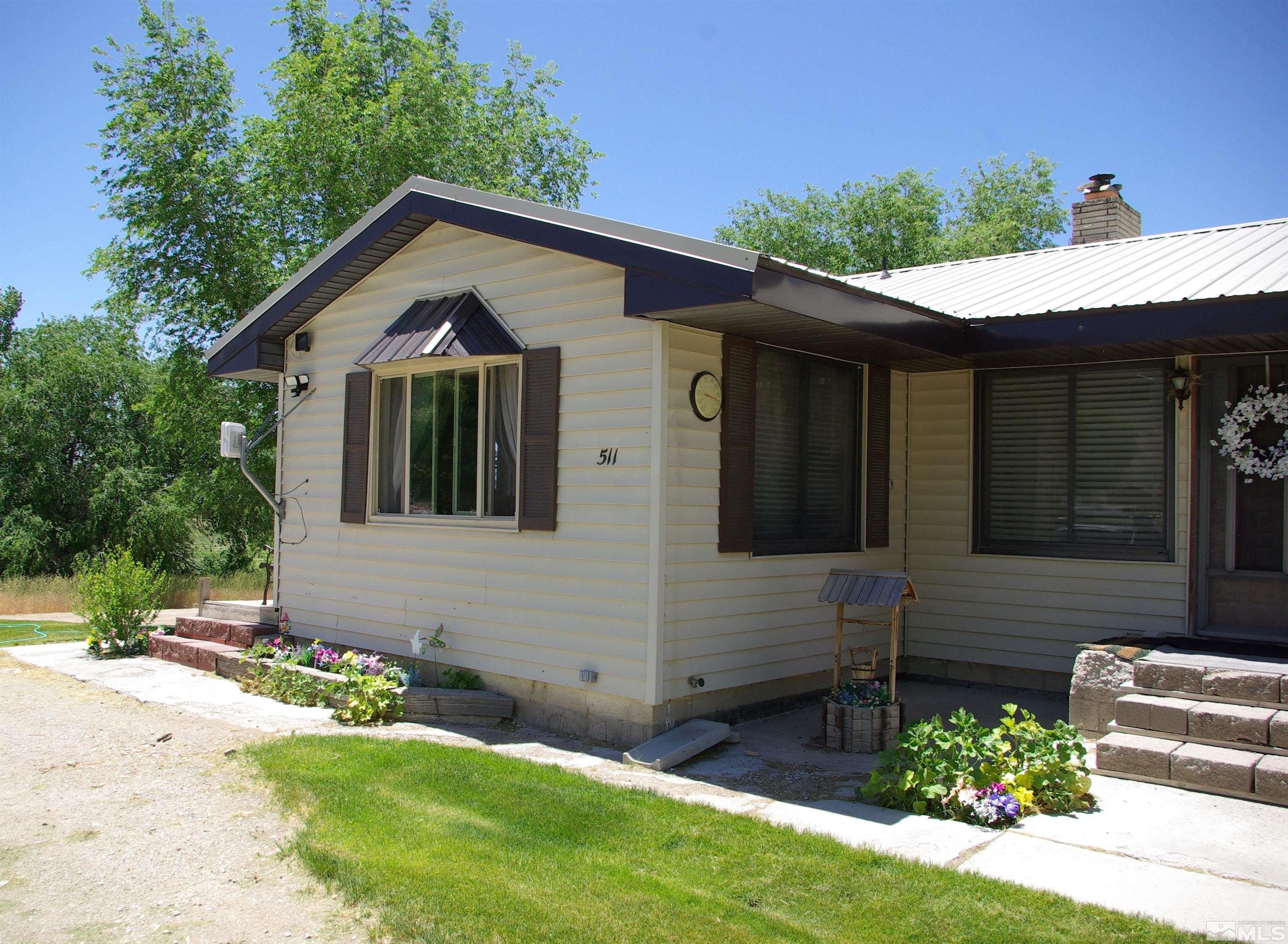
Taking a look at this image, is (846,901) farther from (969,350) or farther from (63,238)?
(63,238)

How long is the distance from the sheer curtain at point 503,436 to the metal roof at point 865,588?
2446 mm

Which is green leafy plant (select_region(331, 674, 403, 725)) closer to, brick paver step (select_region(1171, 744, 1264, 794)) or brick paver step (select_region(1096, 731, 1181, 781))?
brick paver step (select_region(1096, 731, 1181, 781))

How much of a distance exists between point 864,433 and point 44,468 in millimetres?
26741

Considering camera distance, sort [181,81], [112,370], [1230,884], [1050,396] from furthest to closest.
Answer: [112,370], [181,81], [1050,396], [1230,884]

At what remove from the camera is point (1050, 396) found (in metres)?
7.80

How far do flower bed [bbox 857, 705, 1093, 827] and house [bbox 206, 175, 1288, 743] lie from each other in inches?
62.5

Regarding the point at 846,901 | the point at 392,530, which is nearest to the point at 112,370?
the point at 392,530

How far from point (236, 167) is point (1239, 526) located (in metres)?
15.4

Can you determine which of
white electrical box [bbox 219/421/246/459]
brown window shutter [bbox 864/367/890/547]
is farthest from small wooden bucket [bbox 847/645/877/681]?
white electrical box [bbox 219/421/246/459]

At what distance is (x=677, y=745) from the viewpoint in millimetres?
5953

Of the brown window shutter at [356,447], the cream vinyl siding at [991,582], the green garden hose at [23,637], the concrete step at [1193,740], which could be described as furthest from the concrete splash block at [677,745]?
the green garden hose at [23,637]

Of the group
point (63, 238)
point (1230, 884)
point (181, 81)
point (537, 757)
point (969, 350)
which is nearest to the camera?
point (1230, 884)

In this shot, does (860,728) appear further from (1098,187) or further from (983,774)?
(1098,187)

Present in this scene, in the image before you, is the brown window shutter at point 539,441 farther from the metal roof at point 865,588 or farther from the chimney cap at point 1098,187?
the chimney cap at point 1098,187
